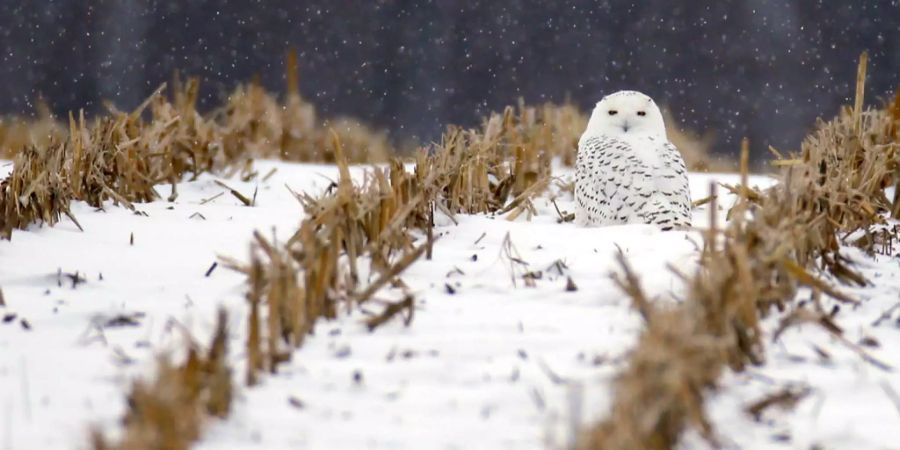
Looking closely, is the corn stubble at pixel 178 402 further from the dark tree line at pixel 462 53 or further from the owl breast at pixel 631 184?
the dark tree line at pixel 462 53

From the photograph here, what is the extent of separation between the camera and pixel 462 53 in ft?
75.0

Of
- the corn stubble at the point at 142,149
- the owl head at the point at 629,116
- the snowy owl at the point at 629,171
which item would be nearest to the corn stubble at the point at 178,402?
the corn stubble at the point at 142,149

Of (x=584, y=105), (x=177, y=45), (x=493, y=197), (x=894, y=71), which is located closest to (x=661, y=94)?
(x=584, y=105)

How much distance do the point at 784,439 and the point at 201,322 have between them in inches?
48.0

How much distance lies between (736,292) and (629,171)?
1924 mm

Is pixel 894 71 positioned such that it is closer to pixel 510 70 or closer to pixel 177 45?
pixel 510 70

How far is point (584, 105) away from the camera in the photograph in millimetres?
21141

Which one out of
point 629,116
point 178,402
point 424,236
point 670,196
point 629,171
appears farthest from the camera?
point 629,116

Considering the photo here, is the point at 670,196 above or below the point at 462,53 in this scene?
below

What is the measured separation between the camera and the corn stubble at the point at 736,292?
1.57 meters

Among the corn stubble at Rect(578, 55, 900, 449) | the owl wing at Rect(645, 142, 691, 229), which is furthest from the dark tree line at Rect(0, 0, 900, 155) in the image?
the corn stubble at Rect(578, 55, 900, 449)

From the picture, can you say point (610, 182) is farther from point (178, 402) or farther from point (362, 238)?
point (178, 402)

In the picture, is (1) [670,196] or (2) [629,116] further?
(2) [629,116]

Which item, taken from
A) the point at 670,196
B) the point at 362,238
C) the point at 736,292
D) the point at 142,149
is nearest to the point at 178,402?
the point at 736,292
